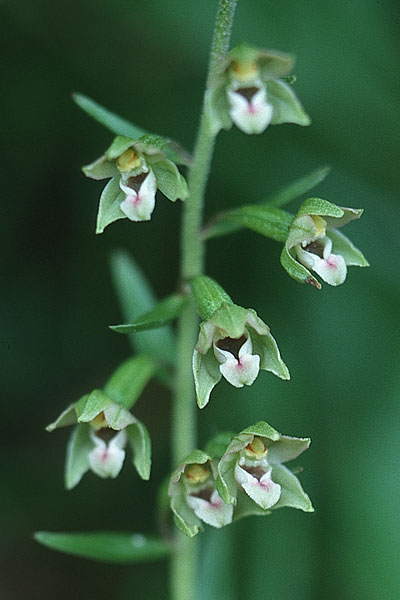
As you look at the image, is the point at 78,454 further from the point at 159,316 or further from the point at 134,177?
the point at 134,177

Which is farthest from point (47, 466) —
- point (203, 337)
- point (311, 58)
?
point (311, 58)

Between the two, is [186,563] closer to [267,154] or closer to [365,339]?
[365,339]

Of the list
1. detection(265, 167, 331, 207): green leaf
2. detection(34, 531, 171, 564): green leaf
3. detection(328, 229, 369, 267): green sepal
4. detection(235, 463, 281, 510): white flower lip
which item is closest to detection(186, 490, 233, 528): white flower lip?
detection(235, 463, 281, 510): white flower lip

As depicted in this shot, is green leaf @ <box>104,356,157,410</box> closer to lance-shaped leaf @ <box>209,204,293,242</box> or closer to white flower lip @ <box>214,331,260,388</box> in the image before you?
white flower lip @ <box>214,331,260,388</box>

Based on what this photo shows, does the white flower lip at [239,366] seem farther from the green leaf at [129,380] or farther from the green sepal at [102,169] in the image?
the green sepal at [102,169]

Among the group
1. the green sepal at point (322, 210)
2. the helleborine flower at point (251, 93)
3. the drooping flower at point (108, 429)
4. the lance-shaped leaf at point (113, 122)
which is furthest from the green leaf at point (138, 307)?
the helleborine flower at point (251, 93)
